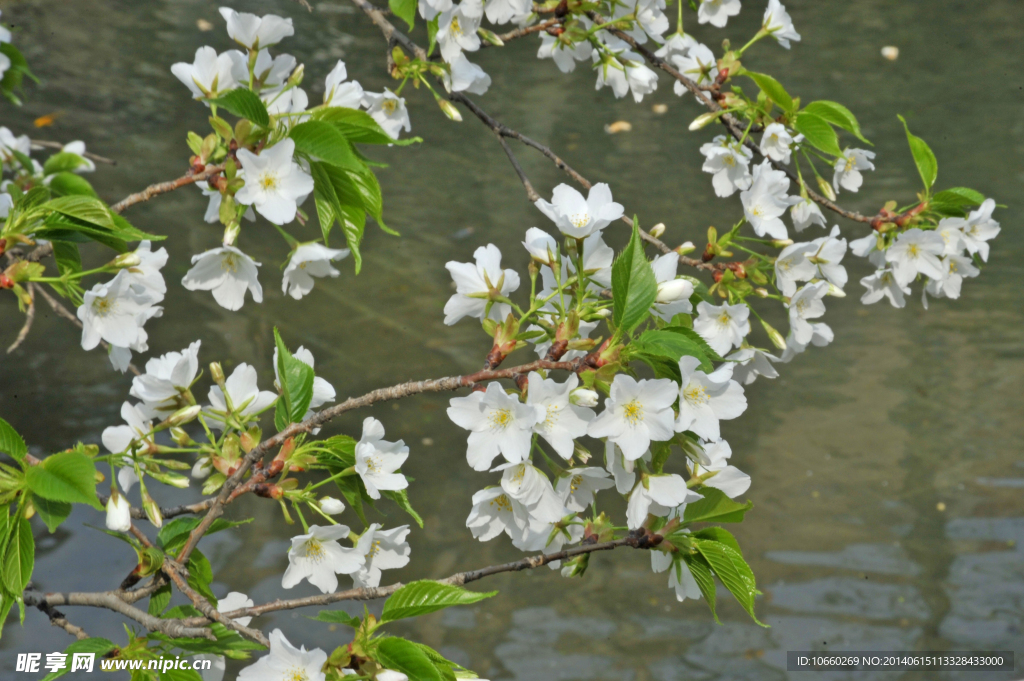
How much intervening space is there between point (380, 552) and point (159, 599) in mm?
262

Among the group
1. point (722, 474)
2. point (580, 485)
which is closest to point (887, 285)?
point (722, 474)

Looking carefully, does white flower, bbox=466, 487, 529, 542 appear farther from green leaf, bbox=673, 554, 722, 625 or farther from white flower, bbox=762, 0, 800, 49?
white flower, bbox=762, 0, 800, 49

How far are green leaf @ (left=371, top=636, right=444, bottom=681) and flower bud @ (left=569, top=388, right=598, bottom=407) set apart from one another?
27 centimetres

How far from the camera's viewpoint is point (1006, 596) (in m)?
2.28

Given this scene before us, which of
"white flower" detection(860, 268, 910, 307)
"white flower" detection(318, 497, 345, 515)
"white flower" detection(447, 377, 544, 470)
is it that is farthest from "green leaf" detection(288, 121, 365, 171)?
"white flower" detection(860, 268, 910, 307)

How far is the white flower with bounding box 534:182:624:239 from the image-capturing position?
0.75 metres

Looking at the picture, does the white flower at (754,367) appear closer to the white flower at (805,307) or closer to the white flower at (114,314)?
the white flower at (805,307)

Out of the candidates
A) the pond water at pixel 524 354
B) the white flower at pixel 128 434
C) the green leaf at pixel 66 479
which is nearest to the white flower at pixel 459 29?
the white flower at pixel 128 434

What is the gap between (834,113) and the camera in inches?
43.3

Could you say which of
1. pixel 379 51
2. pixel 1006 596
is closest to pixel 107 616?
pixel 1006 596

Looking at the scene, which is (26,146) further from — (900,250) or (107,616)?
(900,250)

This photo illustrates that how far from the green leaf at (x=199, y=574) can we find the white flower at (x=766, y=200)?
0.87 m

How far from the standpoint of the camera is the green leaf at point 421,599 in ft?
2.24

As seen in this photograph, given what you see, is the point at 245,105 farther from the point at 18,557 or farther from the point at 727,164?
the point at 727,164
